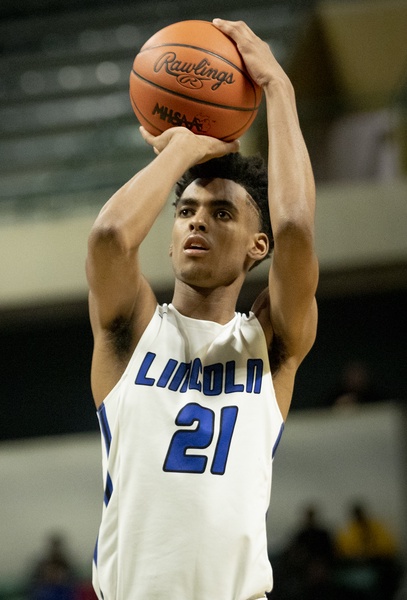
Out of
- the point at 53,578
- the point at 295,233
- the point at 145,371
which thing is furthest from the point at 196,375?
the point at 53,578

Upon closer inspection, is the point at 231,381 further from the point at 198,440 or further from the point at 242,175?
the point at 242,175

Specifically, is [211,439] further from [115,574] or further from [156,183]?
[156,183]

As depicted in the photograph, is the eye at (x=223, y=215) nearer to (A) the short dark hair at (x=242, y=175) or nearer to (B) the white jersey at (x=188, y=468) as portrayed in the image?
(A) the short dark hair at (x=242, y=175)

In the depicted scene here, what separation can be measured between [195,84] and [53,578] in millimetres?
5049

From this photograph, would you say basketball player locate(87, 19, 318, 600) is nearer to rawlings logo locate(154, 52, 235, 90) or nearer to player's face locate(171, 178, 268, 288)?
player's face locate(171, 178, 268, 288)

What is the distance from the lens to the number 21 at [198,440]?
2.81 m

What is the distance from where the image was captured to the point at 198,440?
284 cm

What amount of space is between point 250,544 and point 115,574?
0.40m

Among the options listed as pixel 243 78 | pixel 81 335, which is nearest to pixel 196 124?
pixel 243 78

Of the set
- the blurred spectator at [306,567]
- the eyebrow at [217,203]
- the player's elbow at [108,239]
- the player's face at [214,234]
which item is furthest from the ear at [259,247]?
the blurred spectator at [306,567]

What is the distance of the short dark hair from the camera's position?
3264 millimetres

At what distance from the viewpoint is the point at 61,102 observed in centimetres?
1144

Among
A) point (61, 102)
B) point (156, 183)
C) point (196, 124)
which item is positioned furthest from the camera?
point (61, 102)

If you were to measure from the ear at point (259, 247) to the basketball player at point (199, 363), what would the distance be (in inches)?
0.4
